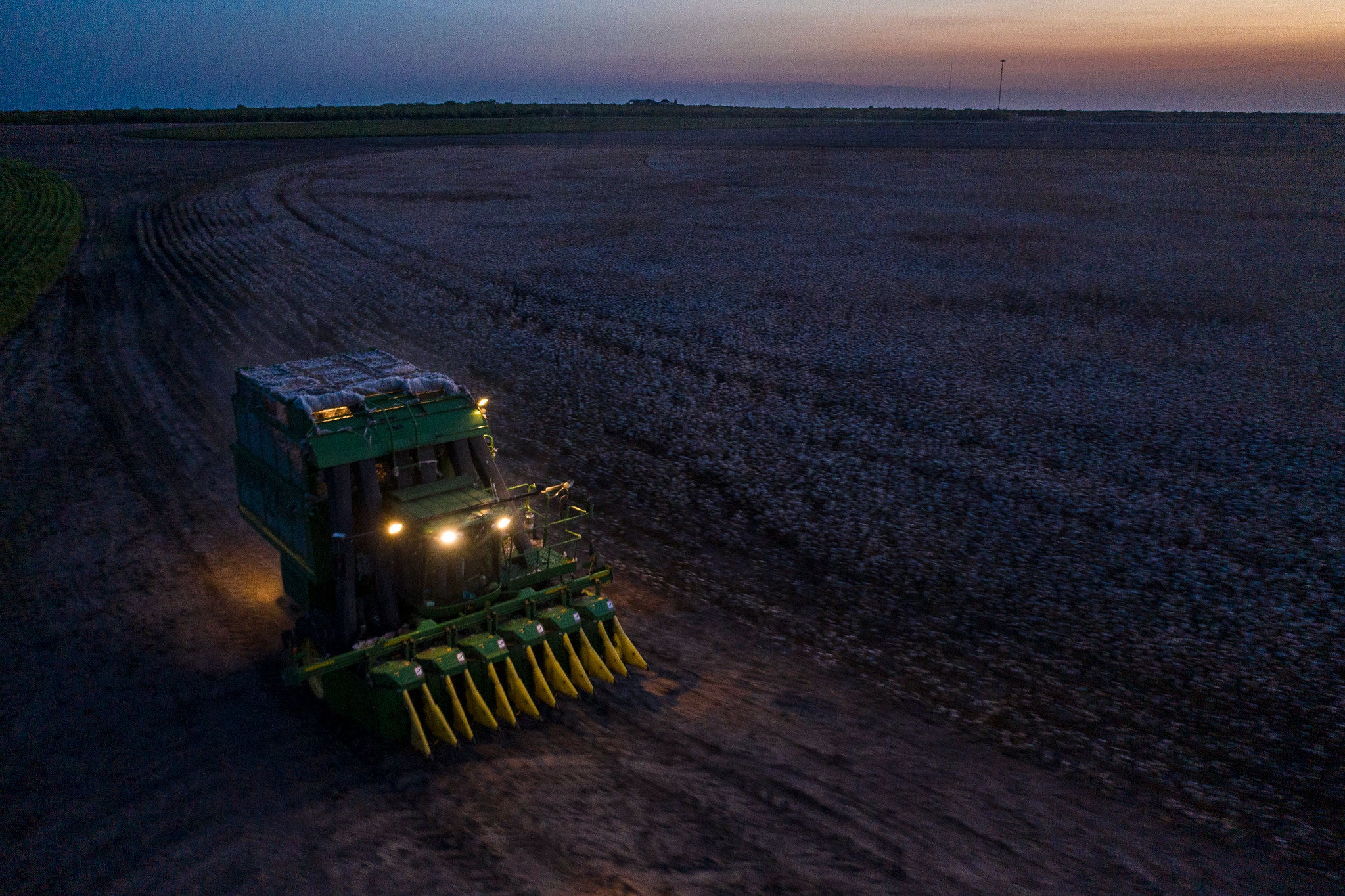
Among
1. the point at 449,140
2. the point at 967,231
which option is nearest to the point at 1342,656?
the point at 967,231

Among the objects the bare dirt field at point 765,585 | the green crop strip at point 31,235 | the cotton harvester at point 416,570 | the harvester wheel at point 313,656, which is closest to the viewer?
the bare dirt field at point 765,585

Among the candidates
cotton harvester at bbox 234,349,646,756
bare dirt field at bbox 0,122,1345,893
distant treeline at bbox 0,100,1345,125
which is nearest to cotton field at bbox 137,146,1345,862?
bare dirt field at bbox 0,122,1345,893

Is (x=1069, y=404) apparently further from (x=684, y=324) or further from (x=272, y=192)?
(x=272, y=192)

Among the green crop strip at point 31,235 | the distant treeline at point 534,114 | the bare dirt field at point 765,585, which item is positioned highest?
the distant treeline at point 534,114

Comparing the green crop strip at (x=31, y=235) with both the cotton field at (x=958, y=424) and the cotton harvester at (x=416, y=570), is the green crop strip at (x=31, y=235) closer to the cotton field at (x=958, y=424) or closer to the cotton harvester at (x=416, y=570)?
the cotton field at (x=958, y=424)

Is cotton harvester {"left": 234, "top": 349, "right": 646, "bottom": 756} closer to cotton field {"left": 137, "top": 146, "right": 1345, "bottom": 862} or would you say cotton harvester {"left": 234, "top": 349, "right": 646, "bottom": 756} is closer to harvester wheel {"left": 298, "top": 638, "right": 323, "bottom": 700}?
harvester wheel {"left": 298, "top": 638, "right": 323, "bottom": 700}

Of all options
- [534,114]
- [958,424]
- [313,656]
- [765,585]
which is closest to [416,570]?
[313,656]

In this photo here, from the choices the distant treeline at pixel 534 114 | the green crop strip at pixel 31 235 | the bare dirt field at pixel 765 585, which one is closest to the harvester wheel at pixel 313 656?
the bare dirt field at pixel 765 585
